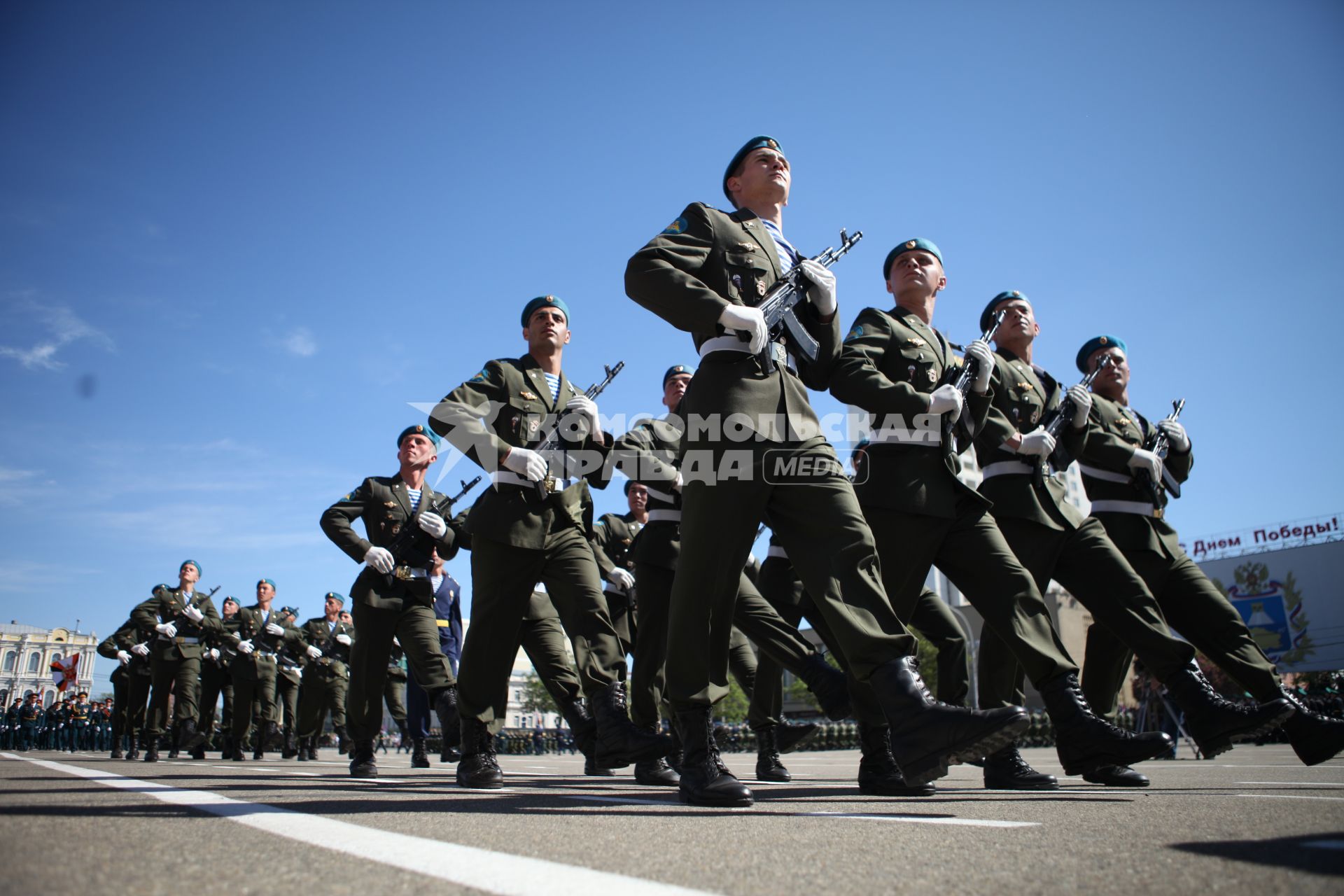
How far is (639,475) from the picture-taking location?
6574 millimetres

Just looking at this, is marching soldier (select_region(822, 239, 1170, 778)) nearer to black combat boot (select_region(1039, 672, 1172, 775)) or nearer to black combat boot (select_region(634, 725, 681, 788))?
black combat boot (select_region(1039, 672, 1172, 775))

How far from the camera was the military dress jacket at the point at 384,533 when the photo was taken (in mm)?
7000

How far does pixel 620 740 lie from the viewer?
186 inches

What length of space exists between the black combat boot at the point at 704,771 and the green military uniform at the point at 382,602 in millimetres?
4134

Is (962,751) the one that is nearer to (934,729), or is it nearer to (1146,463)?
(934,729)

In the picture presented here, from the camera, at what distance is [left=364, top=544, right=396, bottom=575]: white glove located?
21.9ft

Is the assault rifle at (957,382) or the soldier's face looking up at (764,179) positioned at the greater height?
the soldier's face looking up at (764,179)

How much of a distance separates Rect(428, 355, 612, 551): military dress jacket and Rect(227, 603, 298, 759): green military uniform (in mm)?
8813

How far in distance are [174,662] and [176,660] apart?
3cm

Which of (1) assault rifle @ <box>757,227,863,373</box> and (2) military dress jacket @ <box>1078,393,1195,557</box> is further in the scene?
(2) military dress jacket @ <box>1078,393,1195,557</box>

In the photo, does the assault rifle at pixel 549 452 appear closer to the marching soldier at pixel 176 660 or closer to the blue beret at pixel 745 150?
the blue beret at pixel 745 150

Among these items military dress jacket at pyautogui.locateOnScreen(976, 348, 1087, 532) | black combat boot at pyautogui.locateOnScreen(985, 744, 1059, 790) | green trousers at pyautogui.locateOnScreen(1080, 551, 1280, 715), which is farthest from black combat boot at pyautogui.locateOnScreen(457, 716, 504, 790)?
green trousers at pyautogui.locateOnScreen(1080, 551, 1280, 715)

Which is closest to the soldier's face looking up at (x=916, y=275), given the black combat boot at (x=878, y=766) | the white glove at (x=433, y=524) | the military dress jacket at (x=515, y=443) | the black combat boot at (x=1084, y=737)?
the military dress jacket at (x=515, y=443)

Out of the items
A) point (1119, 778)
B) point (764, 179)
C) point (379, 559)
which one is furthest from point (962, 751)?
point (379, 559)
